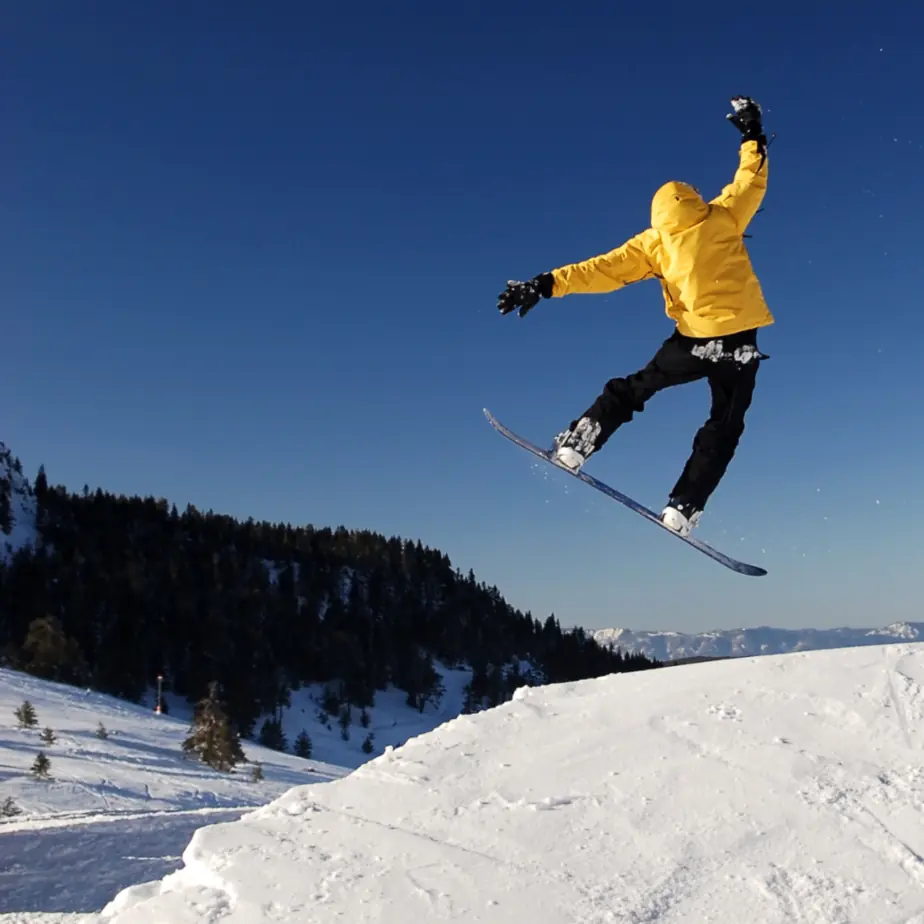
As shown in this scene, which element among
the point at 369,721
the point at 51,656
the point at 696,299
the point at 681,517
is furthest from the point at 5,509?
the point at 696,299

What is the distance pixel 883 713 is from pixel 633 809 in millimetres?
1486

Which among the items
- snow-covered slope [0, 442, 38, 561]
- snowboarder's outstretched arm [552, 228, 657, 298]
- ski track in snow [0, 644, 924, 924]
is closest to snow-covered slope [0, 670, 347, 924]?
ski track in snow [0, 644, 924, 924]

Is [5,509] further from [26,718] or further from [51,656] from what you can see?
[26,718]

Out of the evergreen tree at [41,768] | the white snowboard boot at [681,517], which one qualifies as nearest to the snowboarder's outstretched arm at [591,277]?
the white snowboard boot at [681,517]

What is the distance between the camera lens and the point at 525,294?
6.21 m

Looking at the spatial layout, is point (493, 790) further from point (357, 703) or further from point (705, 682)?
point (357, 703)

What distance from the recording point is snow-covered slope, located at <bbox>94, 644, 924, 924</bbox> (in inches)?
112

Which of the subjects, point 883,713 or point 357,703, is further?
point 357,703

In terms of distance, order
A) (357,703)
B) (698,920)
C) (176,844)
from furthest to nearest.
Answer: (357,703) → (176,844) → (698,920)

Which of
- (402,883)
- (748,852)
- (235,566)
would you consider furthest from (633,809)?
(235,566)

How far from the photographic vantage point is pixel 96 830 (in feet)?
22.9

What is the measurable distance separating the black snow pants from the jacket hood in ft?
2.68

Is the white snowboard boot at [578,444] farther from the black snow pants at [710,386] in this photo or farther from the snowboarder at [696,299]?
the black snow pants at [710,386]

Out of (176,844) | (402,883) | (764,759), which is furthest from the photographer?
(176,844)
